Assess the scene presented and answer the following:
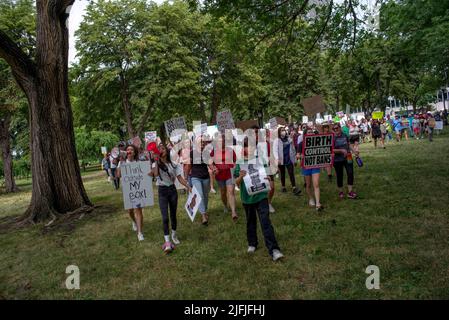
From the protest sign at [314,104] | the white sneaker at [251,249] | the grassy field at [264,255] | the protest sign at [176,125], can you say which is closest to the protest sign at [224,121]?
the protest sign at [176,125]

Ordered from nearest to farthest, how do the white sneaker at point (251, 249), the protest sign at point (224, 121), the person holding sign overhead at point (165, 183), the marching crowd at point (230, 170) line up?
the marching crowd at point (230, 170) → the white sneaker at point (251, 249) → the person holding sign overhead at point (165, 183) → the protest sign at point (224, 121)

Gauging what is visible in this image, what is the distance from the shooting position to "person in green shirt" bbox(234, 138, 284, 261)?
5859mm

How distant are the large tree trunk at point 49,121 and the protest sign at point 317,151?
23.7 ft

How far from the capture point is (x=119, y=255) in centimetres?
711

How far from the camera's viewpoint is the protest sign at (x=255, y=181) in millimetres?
5875

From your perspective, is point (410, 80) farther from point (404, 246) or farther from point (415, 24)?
point (404, 246)

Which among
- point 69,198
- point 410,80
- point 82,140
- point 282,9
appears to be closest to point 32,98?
point 69,198

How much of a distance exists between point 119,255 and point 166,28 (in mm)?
21901

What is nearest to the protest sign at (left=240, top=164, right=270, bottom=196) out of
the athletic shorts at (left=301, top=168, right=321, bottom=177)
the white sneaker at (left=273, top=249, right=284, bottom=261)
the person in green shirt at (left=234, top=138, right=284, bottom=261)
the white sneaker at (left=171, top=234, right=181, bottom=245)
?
the person in green shirt at (left=234, top=138, right=284, bottom=261)

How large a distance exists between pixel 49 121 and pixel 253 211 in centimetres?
797

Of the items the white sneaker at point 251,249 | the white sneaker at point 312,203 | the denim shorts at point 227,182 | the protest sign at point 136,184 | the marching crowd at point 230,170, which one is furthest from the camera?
the white sneaker at point 312,203

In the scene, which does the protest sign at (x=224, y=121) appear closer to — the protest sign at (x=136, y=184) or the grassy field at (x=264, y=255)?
the grassy field at (x=264, y=255)

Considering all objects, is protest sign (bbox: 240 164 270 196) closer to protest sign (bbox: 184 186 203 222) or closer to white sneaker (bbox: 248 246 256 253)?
white sneaker (bbox: 248 246 256 253)

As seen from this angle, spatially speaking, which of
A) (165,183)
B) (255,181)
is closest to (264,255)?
(255,181)
